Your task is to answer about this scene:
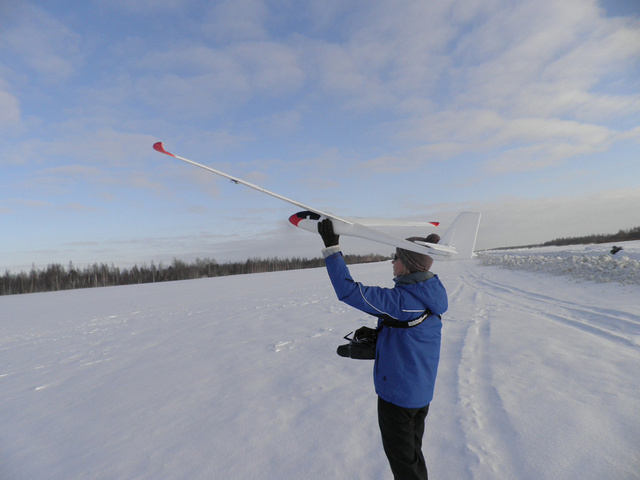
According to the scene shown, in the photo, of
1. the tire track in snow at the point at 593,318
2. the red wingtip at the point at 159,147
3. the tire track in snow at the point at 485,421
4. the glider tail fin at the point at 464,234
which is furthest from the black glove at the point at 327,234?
the tire track in snow at the point at 593,318

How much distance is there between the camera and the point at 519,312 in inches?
264

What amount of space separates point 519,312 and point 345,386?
4.96 metres

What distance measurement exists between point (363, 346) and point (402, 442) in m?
0.59

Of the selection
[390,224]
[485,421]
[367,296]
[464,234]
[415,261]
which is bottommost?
[485,421]

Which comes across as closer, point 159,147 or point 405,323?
point 405,323

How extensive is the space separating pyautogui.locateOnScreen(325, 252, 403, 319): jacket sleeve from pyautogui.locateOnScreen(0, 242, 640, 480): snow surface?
1.26 metres

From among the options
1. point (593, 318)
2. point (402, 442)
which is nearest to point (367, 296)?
point (402, 442)

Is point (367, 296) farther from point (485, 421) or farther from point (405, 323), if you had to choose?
point (485, 421)

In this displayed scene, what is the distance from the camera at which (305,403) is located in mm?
3236

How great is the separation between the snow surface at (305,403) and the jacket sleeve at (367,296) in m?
1.26

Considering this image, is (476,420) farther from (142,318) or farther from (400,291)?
(142,318)

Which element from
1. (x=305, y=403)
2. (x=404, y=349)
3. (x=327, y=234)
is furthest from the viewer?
(x=305, y=403)

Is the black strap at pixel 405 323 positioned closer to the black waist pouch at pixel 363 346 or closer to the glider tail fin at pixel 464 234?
the black waist pouch at pixel 363 346

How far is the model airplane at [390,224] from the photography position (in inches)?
82.1
